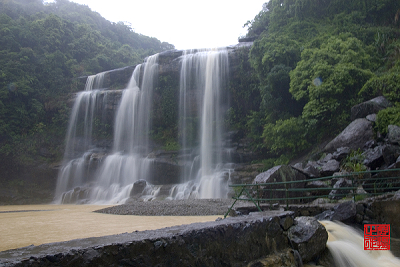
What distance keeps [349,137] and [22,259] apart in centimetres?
1294

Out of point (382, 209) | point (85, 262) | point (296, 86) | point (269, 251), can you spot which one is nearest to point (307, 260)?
point (269, 251)

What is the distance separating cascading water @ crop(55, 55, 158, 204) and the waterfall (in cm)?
1677

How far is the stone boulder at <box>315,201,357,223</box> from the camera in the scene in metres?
6.02

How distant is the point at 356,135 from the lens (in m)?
11.9

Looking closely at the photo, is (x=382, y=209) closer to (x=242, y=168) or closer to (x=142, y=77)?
(x=242, y=168)

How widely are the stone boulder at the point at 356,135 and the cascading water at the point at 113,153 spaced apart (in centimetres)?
1458

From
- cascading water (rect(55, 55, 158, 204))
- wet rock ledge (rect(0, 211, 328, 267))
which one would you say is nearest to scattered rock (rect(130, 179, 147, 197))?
cascading water (rect(55, 55, 158, 204))

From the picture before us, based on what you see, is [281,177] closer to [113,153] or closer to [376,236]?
[376,236]

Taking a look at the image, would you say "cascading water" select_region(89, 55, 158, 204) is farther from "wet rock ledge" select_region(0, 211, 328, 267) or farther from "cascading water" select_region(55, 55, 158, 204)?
"wet rock ledge" select_region(0, 211, 328, 267)

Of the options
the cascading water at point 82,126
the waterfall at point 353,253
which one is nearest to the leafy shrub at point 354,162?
the waterfall at point 353,253

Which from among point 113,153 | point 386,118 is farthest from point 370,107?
point 113,153

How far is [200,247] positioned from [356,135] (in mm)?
11345

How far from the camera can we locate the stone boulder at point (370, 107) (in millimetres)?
12492

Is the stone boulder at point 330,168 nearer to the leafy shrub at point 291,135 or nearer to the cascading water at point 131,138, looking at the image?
the leafy shrub at point 291,135
